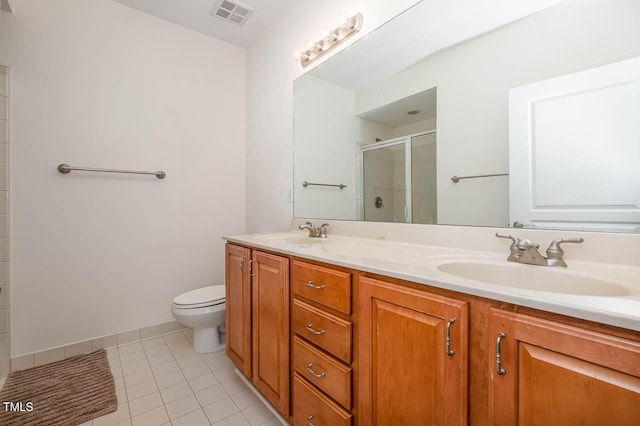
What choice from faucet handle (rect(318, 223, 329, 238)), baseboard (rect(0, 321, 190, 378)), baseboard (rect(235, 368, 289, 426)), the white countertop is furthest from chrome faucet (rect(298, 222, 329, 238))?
baseboard (rect(0, 321, 190, 378))

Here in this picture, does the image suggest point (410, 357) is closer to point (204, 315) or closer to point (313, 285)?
point (313, 285)

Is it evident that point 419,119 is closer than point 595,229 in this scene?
No

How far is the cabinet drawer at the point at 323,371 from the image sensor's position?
91cm

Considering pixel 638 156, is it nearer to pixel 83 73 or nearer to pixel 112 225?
pixel 112 225

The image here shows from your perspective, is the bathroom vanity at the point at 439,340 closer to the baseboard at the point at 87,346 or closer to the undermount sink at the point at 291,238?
the undermount sink at the point at 291,238

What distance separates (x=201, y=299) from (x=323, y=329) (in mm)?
1211

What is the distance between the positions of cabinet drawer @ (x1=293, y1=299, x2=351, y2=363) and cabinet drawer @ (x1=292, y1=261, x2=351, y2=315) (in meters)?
0.04

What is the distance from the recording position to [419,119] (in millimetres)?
1343

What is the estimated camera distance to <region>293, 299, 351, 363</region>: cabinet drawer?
2.98ft

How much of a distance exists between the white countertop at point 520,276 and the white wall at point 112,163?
1.32 m

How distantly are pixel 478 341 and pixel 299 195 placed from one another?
5.12ft

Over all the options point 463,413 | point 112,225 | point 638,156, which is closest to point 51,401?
point 112,225

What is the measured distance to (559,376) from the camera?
1.64 feet

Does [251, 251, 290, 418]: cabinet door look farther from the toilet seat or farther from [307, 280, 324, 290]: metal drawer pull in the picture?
the toilet seat
